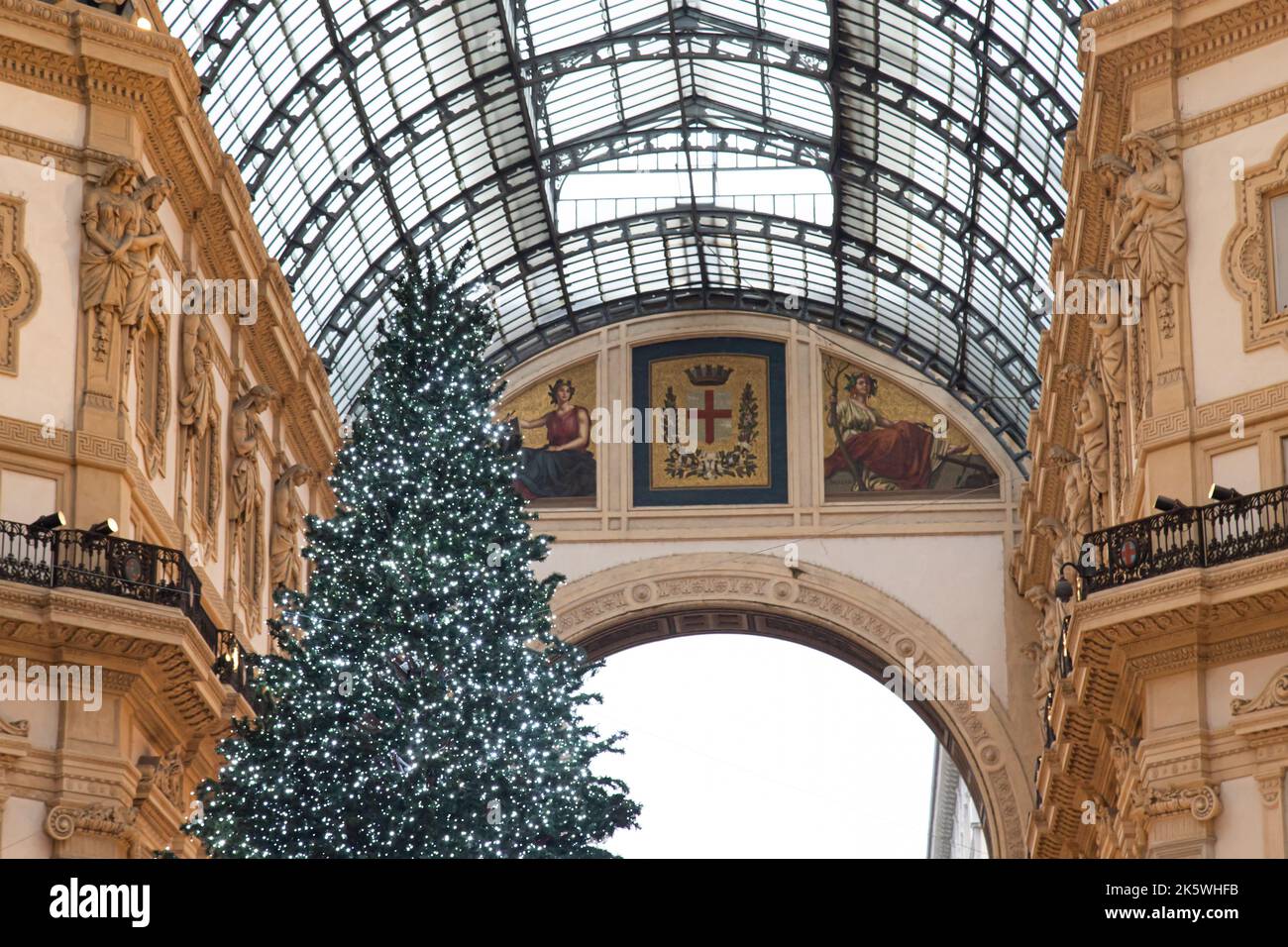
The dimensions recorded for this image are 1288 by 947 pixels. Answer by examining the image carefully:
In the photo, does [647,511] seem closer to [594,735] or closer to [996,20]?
[996,20]

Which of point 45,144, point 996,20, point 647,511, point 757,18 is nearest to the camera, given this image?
point 45,144

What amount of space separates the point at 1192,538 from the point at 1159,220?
3668 millimetres

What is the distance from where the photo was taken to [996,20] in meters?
32.4

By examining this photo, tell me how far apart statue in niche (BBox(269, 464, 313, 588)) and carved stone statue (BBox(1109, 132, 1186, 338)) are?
1408 centimetres

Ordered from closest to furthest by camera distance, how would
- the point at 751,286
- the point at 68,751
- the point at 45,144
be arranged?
the point at 68,751 < the point at 45,144 < the point at 751,286

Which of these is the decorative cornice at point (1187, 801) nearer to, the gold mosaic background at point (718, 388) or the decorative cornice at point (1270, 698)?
the decorative cornice at point (1270, 698)

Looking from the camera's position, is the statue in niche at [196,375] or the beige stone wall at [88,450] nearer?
the beige stone wall at [88,450]

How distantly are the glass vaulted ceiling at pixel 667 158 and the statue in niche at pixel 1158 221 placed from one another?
641cm

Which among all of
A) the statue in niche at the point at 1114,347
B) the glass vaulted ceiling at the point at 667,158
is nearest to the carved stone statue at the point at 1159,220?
the statue in niche at the point at 1114,347

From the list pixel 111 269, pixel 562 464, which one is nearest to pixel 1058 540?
pixel 562 464

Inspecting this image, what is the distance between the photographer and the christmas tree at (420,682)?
63.1ft

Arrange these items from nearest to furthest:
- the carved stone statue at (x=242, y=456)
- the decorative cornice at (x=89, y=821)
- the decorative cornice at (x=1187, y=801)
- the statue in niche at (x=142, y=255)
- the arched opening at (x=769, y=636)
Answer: the decorative cornice at (x=89, y=821)
the decorative cornice at (x=1187, y=801)
the statue in niche at (x=142, y=255)
the carved stone statue at (x=242, y=456)
the arched opening at (x=769, y=636)

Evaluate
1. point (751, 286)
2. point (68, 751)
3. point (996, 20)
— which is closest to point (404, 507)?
point (68, 751)
